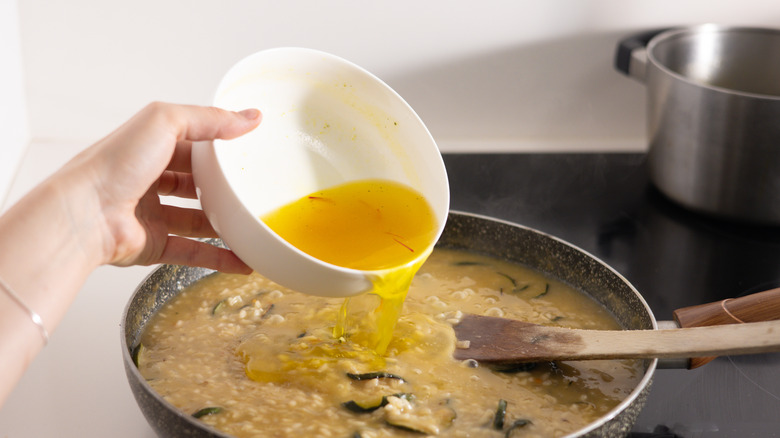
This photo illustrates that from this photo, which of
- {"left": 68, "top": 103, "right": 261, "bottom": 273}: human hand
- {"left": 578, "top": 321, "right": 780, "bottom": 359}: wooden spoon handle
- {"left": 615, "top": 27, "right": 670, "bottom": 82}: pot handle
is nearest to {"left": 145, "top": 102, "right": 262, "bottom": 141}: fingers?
{"left": 68, "top": 103, "right": 261, "bottom": 273}: human hand

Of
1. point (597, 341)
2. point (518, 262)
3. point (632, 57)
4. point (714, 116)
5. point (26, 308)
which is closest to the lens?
point (26, 308)

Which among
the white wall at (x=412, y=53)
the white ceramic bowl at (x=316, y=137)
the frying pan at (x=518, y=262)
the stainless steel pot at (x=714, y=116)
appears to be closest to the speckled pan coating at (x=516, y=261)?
the frying pan at (x=518, y=262)

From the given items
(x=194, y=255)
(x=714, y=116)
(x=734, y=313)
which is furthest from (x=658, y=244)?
(x=194, y=255)

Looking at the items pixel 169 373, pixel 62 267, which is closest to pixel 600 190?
pixel 169 373

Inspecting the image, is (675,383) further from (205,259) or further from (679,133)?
(205,259)

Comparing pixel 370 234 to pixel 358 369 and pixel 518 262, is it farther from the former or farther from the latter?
pixel 518 262

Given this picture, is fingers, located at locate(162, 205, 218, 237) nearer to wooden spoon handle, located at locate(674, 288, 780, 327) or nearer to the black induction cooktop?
the black induction cooktop
